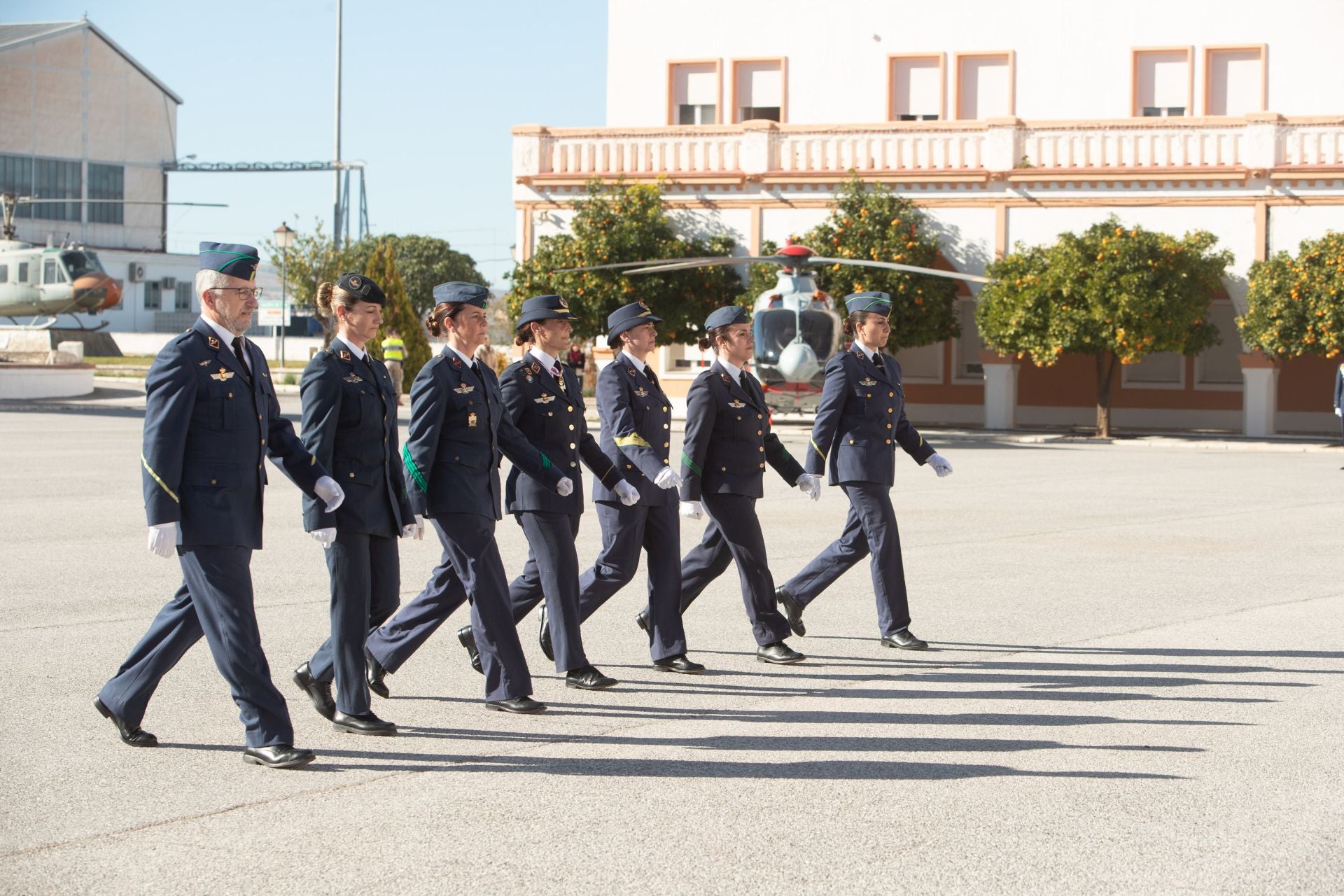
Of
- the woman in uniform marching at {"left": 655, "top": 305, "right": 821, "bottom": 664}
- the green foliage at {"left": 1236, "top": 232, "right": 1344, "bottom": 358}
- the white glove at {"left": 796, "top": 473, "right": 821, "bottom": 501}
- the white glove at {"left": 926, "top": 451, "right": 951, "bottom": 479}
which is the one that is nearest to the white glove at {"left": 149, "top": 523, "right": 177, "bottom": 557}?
the woman in uniform marching at {"left": 655, "top": 305, "right": 821, "bottom": 664}

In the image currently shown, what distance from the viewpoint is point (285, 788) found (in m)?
5.57

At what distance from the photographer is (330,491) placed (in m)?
6.00

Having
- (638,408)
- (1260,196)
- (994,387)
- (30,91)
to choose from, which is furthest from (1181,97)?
(30,91)

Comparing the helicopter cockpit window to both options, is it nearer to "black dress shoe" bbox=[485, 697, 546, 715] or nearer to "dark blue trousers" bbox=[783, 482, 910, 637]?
"dark blue trousers" bbox=[783, 482, 910, 637]

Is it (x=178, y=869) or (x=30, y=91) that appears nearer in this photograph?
(x=178, y=869)

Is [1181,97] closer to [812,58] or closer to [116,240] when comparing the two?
[812,58]

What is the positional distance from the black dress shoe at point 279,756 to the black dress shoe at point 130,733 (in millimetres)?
513

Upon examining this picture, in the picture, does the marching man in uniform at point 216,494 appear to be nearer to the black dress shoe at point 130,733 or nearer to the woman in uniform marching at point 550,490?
the black dress shoe at point 130,733

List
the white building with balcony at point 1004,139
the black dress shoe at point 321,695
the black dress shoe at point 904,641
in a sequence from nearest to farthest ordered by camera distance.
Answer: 1. the black dress shoe at point 321,695
2. the black dress shoe at point 904,641
3. the white building with balcony at point 1004,139

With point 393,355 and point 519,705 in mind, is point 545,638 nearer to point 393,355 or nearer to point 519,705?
point 519,705

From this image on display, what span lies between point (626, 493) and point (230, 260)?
2257 millimetres

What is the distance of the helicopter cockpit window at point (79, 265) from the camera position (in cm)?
4725

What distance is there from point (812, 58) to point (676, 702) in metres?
33.0

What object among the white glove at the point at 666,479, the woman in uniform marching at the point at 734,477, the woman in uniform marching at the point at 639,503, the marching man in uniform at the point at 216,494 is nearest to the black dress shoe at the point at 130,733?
the marching man in uniform at the point at 216,494
